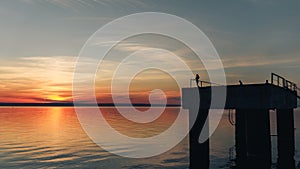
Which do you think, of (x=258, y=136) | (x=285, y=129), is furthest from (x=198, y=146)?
(x=285, y=129)

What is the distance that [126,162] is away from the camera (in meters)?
39.4

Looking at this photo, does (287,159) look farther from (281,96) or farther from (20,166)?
(20,166)

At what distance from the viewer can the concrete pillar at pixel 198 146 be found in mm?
29203

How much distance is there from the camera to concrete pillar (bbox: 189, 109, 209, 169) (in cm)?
2920

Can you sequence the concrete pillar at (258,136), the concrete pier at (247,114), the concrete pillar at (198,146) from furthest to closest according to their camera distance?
the concrete pillar at (198,146), the concrete pier at (247,114), the concrete pillar at (258,136)

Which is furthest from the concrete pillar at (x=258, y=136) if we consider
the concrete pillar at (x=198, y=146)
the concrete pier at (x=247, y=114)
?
the concrete pillar at (x=198, y=146)

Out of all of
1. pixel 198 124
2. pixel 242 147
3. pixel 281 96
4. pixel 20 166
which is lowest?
pixel 20 166

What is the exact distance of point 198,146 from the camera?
29.5 metres

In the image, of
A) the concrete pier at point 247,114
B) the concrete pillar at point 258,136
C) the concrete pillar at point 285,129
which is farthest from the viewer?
the concrete pillar at point 285,129

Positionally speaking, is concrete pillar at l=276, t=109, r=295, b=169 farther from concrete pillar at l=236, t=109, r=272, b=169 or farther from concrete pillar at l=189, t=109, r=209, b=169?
concrete pillar at l=189, t=109, r=209, b=169

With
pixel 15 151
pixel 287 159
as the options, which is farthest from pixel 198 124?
pixel 15 151

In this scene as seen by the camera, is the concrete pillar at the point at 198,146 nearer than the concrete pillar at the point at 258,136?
No

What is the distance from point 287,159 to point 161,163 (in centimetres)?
1592

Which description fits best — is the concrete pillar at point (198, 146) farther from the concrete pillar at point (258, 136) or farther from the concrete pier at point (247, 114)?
the concrete pillar at point (258, 136)
